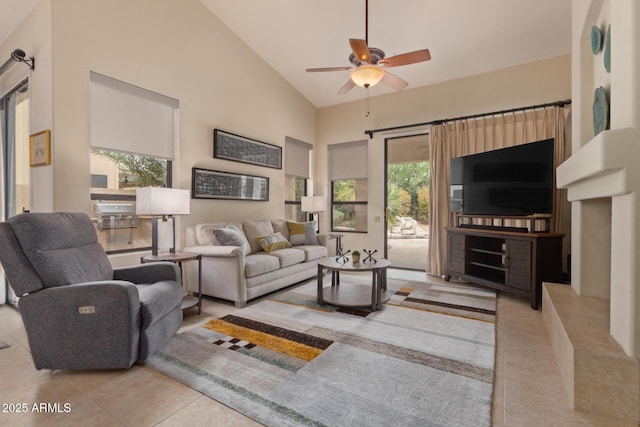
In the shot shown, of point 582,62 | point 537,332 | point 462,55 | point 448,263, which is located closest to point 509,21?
point 462,55

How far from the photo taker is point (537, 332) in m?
2.65

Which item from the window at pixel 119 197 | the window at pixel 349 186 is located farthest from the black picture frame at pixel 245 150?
the window at pixel 349 186

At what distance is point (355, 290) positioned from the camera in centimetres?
368

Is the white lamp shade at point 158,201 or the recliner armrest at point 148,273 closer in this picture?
the recliner armrest at point 148,273

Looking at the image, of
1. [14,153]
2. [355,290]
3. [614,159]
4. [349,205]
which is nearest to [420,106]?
[349,205]

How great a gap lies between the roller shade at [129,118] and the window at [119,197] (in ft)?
0.41

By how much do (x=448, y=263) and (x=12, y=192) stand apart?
219 inches

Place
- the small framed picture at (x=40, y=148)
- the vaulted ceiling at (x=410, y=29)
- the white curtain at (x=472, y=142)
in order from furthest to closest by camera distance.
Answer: the white curtain at (x=472, y=142) → the vaulted ceiling at (x=410, y=29) → the small framed picture at (x=40, y=148)

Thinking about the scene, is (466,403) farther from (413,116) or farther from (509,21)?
(413,116)

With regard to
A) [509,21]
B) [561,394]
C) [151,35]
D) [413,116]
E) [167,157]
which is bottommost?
[561,394]

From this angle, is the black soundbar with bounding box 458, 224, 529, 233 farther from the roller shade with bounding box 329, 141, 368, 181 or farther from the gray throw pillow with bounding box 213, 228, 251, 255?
the gray throw pillow with bounding box 213, 228, 251, 255

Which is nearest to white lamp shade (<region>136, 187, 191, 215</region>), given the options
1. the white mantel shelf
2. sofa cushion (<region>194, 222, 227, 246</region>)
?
sofa cushion (<region>194, 222, 227, 246</region>)

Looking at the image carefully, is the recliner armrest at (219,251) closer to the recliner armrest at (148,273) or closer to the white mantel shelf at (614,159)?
the recliner armrest at (148,273)

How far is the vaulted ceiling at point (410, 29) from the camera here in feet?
11.5
